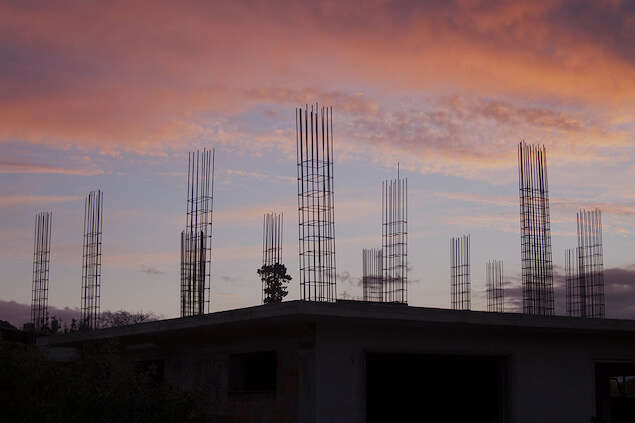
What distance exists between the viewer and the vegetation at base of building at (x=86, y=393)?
16.1 meters

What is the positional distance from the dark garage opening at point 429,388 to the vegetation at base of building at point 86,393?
5.21 metres

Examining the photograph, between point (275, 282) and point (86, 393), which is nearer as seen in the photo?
point (86, 393)

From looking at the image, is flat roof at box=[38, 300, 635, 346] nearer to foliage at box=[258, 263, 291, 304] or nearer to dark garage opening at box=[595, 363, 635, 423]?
dark garage opening at box=[595, 363, 635, 423]

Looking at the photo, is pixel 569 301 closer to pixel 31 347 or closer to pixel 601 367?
pixel 601 367

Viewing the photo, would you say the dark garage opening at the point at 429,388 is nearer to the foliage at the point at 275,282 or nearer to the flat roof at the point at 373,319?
the flat roof at the point at 373,319

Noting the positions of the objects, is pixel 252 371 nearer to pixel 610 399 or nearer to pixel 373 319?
pixel 373 319

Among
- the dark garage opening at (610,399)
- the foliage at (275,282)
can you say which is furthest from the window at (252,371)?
the foliage at (275,282)

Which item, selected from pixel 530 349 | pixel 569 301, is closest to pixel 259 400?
pixel 530 349

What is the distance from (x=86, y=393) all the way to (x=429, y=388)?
9670 millimetres

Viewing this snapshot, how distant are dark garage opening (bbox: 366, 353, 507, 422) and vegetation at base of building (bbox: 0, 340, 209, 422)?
5215mm

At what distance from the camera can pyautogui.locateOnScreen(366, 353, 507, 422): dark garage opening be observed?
69.4 ft

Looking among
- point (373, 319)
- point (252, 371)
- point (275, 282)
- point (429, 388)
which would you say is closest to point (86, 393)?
point (252, 371)

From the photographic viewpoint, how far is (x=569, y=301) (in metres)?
32.3

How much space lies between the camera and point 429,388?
864 inches
